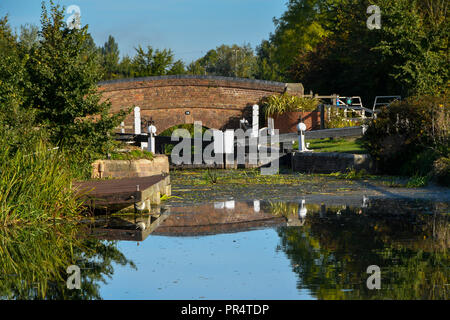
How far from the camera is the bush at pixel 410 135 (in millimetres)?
16141

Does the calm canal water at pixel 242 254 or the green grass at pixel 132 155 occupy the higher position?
the green grass at pixel 132 155

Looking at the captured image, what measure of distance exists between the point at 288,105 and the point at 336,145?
1093cm

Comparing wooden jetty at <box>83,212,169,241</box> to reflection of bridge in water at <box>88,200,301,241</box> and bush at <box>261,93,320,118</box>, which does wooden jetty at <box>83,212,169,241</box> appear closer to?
reflection of bridge in water at <box>88,200,301,241</box>

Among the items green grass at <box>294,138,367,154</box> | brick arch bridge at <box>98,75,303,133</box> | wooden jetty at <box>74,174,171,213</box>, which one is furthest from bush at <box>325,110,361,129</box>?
wooden jetty at <box>74,174,171,213</box>

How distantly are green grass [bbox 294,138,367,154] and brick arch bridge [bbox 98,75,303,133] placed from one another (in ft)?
34.3

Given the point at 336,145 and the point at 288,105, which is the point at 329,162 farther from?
the point at 288,105

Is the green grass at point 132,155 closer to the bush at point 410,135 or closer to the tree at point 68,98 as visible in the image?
the tree at point 68,98

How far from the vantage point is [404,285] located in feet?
19.5

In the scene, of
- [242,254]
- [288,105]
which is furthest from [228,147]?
[242,254]

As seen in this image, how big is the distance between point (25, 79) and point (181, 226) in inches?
267

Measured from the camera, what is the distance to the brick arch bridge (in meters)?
36.7

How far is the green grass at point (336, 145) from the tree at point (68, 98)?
8.50 m

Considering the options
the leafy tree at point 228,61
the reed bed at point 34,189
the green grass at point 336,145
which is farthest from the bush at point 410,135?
the leafy tree at point 228,61
